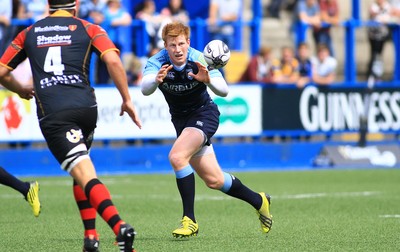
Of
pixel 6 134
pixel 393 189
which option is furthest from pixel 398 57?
pixel 6 134

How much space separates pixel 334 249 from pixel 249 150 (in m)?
11.6

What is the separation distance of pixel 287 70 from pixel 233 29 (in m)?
1.50

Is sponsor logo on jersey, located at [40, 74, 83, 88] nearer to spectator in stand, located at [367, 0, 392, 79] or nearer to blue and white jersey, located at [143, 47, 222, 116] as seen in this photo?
blue and white jersey, located at [143, 47, 222, 116]

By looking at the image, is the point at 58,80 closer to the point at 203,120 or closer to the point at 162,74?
the point at 162,74

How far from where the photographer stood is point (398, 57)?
2178 centimetres

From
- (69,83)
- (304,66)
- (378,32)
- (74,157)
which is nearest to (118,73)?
(69,83)

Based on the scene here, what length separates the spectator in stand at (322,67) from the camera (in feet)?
66.6

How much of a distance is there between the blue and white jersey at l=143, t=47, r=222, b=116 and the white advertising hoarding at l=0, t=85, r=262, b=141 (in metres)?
8.56

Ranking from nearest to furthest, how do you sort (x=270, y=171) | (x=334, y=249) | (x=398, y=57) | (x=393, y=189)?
1. (x=334, y=249)
2. (x=393, y=189)
3. (x=270, y=171)
4. (x=398, y=57)

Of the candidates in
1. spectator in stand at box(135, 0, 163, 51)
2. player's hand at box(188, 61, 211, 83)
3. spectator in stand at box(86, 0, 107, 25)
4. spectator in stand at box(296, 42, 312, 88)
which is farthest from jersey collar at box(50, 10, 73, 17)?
spectator in stand at box(296, 42, 312, 88)

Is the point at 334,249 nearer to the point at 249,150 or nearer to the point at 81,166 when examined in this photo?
the point at 81,166

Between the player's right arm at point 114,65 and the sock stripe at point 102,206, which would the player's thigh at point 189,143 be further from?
the sock stripe at point 102,206

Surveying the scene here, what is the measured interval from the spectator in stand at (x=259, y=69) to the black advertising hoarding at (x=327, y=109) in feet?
0.87

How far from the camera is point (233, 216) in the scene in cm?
1146
